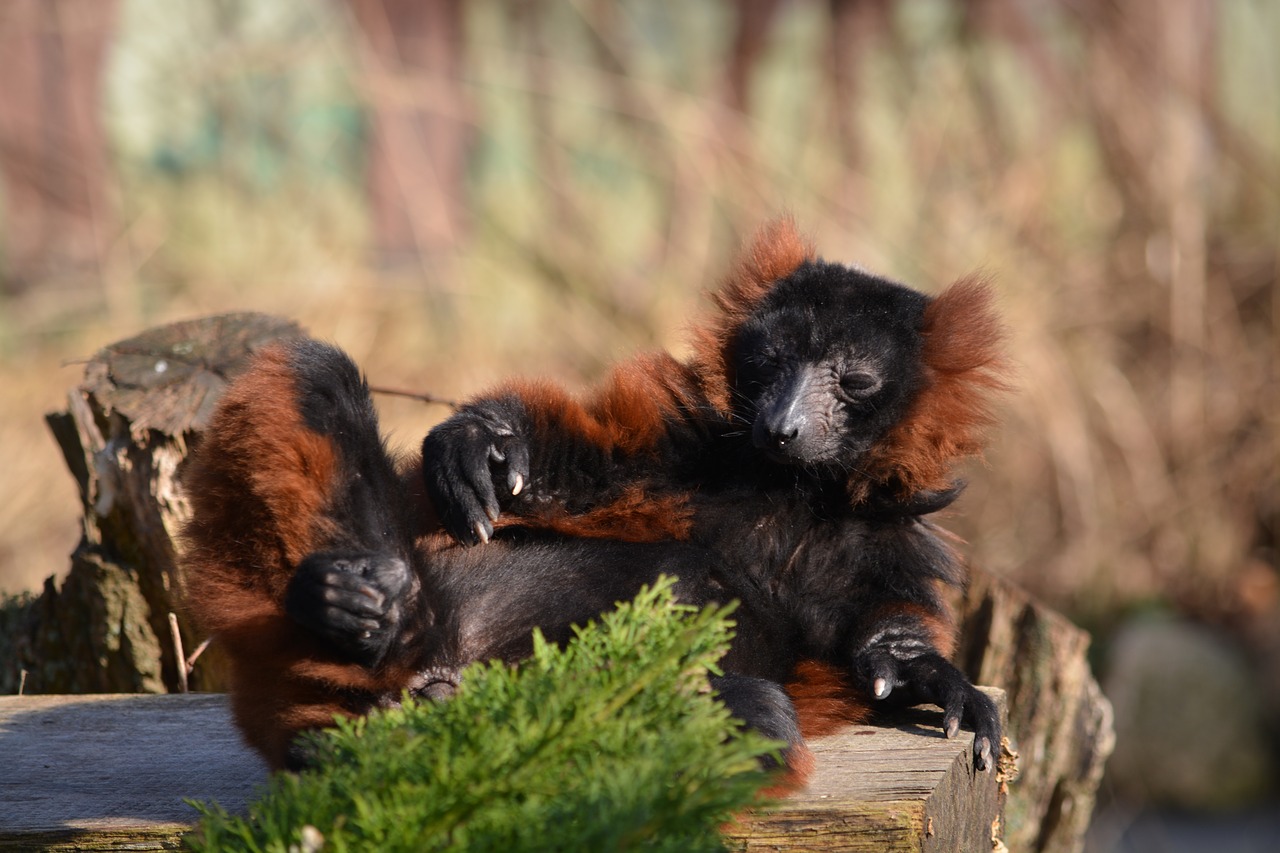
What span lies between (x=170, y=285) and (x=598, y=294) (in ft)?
9.69

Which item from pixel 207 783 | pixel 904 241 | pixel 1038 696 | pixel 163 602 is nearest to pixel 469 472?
pixel 207 783

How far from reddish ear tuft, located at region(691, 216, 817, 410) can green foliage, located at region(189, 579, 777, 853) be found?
1.57 metres

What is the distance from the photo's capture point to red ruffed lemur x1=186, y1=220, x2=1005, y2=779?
293 centimetres

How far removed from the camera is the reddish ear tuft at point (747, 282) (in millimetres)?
3943

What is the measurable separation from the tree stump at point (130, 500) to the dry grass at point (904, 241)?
3.51 meters

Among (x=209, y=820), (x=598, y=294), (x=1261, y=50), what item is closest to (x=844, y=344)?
(x=209, y=820)

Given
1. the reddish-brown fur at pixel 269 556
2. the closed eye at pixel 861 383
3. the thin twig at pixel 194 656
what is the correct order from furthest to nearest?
1. the thin twig at pixel 194 656
2. the closed eye at pixel 861 383
3. the reddish-brown fur at pixel 269 556

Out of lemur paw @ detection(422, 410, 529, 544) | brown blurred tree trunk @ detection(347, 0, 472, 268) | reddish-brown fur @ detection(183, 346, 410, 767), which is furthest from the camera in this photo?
brown blurred tree trunk @ detection(347, 0, 472, 268)

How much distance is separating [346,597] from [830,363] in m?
1.64

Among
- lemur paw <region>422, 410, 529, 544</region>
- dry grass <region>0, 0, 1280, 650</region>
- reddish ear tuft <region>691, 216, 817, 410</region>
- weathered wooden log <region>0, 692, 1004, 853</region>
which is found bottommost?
weathered wooden log <region>0, 692, 1004, 853</region>

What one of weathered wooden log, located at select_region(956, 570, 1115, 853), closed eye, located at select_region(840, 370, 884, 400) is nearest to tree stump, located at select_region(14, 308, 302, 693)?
closed eye, located at select_region(840, 370, 884, 400)

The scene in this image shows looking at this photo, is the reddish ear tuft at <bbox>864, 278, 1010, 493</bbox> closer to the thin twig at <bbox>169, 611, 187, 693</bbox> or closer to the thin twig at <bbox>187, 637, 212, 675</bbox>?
the thin twig at <bbox>187, 637, 212, 675</bbox>

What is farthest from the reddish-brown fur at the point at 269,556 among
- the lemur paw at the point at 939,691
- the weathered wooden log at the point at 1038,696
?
the weathered wooden log at the point at 1038,696

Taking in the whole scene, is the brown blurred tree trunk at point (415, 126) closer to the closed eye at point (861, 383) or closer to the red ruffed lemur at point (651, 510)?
the red ruffed lemur at point (651, 510)
